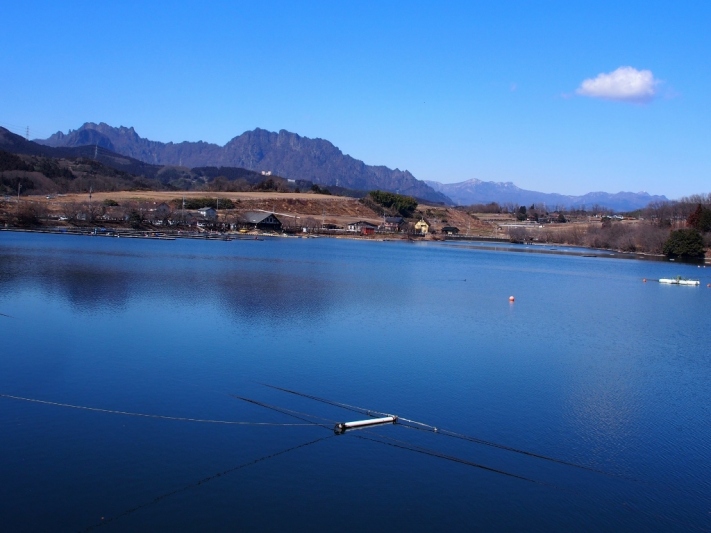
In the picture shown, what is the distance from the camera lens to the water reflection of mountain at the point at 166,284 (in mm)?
16625

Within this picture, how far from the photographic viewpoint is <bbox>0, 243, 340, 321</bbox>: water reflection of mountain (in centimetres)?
1662

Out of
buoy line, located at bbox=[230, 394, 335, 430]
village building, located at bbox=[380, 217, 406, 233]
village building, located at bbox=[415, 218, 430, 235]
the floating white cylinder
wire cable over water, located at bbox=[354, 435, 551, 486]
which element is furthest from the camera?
village building, located at bbox=[415, 218, 430, 235]

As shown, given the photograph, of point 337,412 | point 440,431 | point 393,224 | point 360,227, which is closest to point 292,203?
point 360,227

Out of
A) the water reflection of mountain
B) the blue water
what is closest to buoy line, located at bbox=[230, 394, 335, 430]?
the blue water

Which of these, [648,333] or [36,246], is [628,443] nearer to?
[648,333]

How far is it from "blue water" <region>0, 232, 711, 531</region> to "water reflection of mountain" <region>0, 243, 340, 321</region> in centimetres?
18

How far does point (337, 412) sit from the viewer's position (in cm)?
884

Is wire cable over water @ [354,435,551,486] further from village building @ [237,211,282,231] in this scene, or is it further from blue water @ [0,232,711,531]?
village building @ [237,211,282,231]

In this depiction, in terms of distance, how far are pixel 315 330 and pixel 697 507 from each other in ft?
28.9

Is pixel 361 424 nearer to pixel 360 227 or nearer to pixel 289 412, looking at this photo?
pixel 289 412

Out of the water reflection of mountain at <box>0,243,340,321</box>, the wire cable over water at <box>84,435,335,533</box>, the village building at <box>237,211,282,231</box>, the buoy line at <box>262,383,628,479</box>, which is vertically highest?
the village building at <box>237,211,282,231</box>

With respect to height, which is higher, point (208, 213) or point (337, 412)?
point (208, 213)

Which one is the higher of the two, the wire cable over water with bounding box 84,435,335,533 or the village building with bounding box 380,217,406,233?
the village building with bounding box 380,217,406,233

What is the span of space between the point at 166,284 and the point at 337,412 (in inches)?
514
